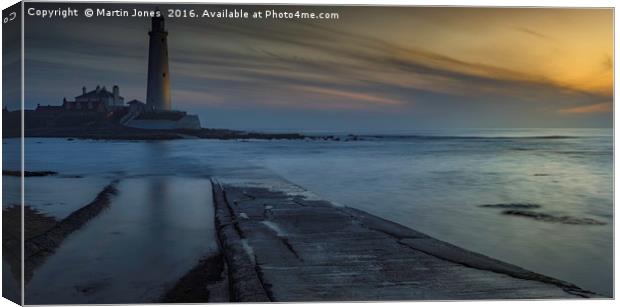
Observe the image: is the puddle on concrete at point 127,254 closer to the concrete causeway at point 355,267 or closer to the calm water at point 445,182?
the calm water at point 445,182

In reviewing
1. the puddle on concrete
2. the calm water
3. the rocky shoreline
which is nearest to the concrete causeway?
the rocky shoreline

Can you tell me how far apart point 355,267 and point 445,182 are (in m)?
1.29

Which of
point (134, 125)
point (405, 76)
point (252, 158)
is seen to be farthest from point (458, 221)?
point (134, 125)

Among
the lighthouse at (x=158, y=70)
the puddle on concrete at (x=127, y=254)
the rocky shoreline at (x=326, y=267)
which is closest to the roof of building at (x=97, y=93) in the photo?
the lighthouse at (x=158, y=70)

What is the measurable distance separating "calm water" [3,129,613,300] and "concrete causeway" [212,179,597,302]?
0.81ft

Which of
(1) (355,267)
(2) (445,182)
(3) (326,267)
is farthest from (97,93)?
(2) (445,182)

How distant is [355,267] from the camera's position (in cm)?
433

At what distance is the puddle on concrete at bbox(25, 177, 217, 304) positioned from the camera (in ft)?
13.8

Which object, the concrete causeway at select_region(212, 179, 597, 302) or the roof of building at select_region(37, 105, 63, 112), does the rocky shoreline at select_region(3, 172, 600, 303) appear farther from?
the roof of building at select_region(37, 105, 63, 112)

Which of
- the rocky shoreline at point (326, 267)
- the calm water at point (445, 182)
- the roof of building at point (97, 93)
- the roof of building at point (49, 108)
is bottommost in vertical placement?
the rocky shoreline at point (326, 267)

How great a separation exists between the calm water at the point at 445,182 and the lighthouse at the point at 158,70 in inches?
17.8

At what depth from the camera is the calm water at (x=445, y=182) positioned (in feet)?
15.2

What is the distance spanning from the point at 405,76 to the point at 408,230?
1.50 metres

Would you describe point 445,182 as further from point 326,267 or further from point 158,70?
point 158,70
